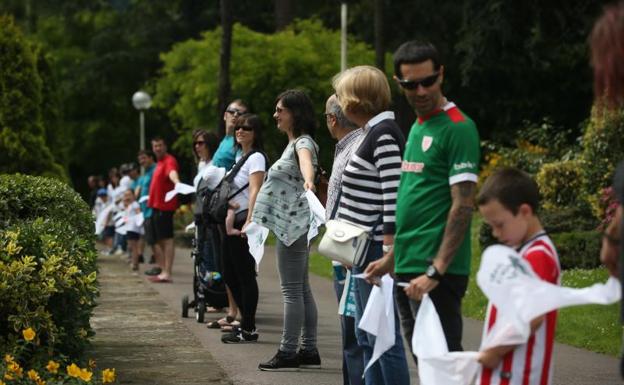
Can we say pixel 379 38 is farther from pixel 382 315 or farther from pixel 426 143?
pixel 426 143

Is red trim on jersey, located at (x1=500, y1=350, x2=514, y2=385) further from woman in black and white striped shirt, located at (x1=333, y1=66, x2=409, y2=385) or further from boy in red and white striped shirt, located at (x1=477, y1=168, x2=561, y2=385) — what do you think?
woman in black and white striped shirt, located at (x1=333, y1=66, x2=409, y2=385)

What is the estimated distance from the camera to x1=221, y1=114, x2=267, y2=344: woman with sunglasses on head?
9826mm

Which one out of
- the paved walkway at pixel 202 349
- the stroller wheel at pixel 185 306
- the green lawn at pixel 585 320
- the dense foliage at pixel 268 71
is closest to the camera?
the paved walkway at pixel 202 349

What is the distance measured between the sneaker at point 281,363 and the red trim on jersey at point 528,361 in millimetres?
4376

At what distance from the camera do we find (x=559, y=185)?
20297 millimetres

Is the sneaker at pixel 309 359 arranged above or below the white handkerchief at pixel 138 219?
above

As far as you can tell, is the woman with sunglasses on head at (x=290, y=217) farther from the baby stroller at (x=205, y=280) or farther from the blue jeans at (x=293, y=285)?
the baby stroller at (x=205, y=280)

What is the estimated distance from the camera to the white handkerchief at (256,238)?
9008 millimetres

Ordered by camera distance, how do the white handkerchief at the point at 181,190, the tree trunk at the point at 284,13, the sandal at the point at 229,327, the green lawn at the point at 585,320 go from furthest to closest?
the tree trunk at the point at 284,13
the white handkerchief at the point at 181,190
the sandal at the point at 229,327
the green lawn at the point at 585,320

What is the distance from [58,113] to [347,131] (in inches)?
645

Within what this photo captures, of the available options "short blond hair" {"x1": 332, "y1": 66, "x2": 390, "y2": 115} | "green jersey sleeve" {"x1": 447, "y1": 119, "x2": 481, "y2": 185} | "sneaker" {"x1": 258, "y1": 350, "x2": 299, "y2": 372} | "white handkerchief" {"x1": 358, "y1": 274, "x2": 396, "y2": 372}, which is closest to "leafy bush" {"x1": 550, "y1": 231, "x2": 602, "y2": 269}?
"sneaker" {"x1": 258, "y1": 350, "x2": 299, "y2": 372}

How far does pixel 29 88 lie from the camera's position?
18.7 m

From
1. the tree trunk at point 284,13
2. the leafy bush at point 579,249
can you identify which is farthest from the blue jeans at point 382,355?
A: the tree trunk at point 284,13

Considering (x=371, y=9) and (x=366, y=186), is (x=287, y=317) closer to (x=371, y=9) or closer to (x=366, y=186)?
(x=366, y=186)
